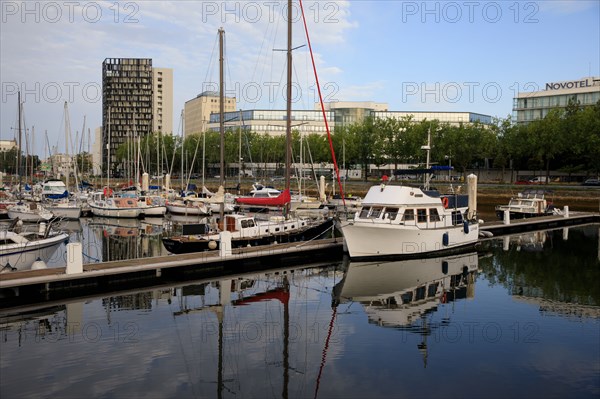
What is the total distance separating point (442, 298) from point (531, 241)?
70.0 feet

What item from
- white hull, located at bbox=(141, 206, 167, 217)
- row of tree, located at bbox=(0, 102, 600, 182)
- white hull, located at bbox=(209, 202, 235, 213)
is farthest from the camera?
row of tree, located at bbox=(0, 102, 600, 182)

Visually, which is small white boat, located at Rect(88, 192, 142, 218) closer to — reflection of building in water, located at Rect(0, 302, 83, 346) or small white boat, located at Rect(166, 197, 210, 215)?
small white boat, located at Rect(166, 197, 210, 215)

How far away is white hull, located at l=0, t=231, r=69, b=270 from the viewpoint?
2355 centimetres

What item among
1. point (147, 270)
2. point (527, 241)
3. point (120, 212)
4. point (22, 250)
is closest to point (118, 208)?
point (120, 212)

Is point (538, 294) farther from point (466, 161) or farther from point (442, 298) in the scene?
point (466, 161)

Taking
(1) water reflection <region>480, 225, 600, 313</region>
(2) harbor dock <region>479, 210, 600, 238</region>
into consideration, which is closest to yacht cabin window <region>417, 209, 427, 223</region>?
(1) water reflection <region>480, 225, 600, 313</region>

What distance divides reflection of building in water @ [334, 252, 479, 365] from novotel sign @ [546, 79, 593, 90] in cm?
10231

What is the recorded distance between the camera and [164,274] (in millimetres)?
25547

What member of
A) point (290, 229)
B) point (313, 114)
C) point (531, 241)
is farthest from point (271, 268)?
point (313, 114)

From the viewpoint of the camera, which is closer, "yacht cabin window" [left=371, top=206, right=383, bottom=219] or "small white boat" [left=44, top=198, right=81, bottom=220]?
"yacht cabin window" [left=371, top=206, right=383, bottom=219]

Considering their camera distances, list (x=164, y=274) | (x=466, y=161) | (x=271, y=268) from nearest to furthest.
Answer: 1. (x=164, y=274)
2. (x=271, y=268)
3. (x=466, y=161)

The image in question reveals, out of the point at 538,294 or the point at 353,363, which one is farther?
the point at 538,294

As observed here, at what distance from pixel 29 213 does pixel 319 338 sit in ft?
134

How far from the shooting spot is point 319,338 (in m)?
18.2
